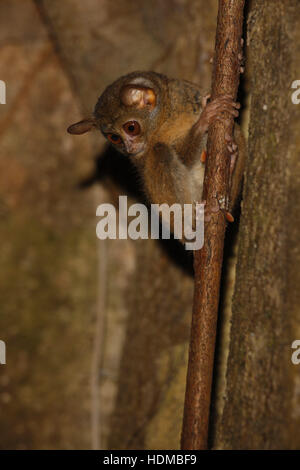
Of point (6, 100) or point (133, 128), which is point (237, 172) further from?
point (6, 100)

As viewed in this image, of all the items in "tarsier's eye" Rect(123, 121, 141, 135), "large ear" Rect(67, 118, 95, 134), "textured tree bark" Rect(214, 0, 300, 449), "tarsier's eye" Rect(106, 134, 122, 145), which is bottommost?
"textured tree bark" Rect(214, 0, 300, 449)

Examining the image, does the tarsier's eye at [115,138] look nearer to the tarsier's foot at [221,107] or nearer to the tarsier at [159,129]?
the tarsier at [159,129]

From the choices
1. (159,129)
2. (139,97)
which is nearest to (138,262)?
(159,129)

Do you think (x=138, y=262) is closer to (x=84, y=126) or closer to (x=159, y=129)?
(x=84, y=126)

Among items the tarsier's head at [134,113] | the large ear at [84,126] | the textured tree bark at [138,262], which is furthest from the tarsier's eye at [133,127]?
the textured tree bark at [138,262]

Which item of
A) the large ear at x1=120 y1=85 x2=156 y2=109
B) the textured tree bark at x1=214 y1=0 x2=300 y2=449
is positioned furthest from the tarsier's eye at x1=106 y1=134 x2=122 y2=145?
the textured tree bark at x1=214 y1=0 x2=300 y2=449

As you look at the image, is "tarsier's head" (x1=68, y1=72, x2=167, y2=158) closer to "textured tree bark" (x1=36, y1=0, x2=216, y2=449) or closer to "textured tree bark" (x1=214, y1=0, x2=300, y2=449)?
"textured tree bark" (x1=36, y1=0, x2=216, y2=449)
